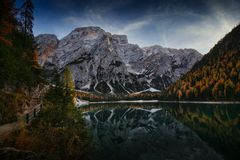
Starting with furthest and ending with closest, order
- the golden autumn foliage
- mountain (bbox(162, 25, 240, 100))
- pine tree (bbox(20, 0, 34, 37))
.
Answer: the golden autumn foliage
mountain (bbox(162, 25, 240, 100))
pine tree (bbox(20, 0, 34, 37))

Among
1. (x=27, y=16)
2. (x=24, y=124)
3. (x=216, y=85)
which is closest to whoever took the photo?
(x=24, y=124)

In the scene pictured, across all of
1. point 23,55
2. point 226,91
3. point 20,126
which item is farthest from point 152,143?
point 226,91

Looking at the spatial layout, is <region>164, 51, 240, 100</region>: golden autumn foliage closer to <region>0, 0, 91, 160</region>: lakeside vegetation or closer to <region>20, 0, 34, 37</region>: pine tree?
<region>20, 0, 34, 37</region>: pine tree

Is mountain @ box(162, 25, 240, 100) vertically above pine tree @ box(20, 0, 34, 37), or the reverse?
pine tree @ box(20, 0, 34, 37)

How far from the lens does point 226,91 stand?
438ft

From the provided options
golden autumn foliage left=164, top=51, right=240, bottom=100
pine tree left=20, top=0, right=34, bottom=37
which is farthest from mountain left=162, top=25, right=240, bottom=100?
pine tree left=20, top=0, right=34, bottom=37

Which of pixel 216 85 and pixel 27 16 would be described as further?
pixel 216 85

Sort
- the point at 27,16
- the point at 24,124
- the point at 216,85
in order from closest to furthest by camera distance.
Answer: the point at 24,124 → the point at 27,16 → the point at 216,85

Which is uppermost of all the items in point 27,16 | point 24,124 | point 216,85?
point 27,16

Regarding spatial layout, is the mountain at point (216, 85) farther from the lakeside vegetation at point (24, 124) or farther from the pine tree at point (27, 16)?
the lakeside vegetation at point (24, 124)

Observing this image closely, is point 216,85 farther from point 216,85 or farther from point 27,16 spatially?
point 27,16

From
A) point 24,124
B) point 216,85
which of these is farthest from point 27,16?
point 216,85

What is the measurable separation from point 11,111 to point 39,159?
13515 millimetres

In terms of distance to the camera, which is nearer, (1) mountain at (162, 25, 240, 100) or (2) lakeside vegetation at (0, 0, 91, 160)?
(2) lakeside vegetation at (0, 0, 91, 160)
